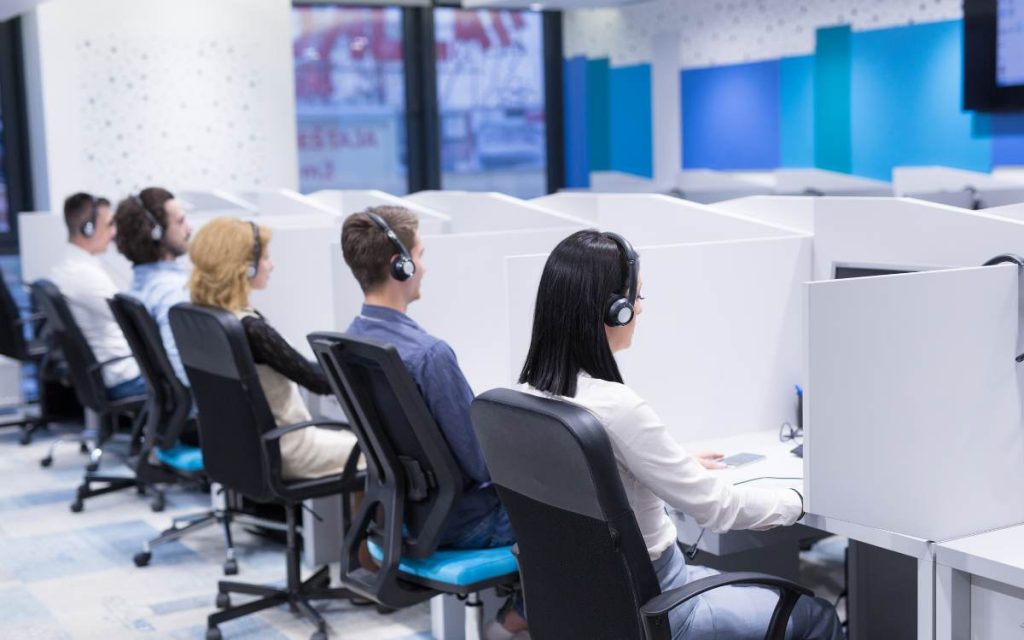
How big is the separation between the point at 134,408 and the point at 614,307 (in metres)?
3.04

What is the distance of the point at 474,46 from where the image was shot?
948 centimetres

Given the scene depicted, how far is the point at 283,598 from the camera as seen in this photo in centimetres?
343

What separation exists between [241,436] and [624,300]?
5.02ft

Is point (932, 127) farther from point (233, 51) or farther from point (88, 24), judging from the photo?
point (88, 24)

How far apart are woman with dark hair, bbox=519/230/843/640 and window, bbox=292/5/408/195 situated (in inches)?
282

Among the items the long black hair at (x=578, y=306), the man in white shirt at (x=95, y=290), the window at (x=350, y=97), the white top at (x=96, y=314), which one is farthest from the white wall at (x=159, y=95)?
the long black hair at (x=578, y=306)

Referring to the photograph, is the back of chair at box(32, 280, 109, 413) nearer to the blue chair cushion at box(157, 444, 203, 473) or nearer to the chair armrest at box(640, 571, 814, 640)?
the blue chair cushion at box(157, 444, 203, 473)

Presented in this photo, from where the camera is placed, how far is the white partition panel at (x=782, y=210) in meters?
3.09

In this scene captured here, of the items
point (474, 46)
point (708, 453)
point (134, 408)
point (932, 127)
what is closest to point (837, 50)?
point (932, 127)

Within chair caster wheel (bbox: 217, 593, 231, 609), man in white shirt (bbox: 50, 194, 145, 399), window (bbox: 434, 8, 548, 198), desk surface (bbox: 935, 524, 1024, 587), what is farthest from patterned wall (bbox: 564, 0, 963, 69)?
desk surface (bbox: 935, 524, 1024, 587)

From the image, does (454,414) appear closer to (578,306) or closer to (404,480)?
(404,480)

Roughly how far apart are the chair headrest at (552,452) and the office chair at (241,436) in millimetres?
1238

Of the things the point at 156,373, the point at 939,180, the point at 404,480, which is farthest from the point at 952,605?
the point at 939,180

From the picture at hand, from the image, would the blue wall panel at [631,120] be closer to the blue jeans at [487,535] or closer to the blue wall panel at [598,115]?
the blue wall panel at [598,115]
